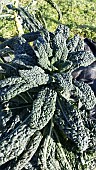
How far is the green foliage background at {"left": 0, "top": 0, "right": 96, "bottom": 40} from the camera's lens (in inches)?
114

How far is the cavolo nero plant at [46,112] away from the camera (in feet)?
4.37

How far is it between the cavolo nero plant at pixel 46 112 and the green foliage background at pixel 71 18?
142 cm

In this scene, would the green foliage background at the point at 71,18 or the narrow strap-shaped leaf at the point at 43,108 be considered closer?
the narrow strap-shaped leaf at the point at 43,108

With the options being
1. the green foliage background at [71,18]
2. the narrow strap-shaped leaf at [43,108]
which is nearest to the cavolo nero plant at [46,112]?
the narrow strap-shaped leaf at [43,108]

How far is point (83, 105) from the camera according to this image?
1.40 m

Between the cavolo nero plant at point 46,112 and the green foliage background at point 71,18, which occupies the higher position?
the green foliage background at point 71,18

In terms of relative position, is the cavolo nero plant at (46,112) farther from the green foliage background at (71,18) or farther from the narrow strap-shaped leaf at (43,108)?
the green foliage background at (71,18)

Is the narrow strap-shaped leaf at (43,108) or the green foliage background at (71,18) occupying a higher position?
the green foliage background at (71,18)

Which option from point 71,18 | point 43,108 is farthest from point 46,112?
point 71,18

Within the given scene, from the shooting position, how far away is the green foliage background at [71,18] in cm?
291

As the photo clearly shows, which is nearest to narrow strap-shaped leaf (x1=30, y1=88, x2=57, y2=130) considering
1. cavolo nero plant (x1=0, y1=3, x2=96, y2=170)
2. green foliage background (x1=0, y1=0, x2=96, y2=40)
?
cavolo nero plant (x1=0, y1=3, x2=96, y2=170)

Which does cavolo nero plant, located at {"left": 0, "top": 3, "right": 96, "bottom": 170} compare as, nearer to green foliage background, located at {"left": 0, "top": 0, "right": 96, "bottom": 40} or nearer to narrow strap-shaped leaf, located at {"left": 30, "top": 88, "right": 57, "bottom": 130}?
narrow strap-shaped leaf, located at {"left": 30, "top": 88, "right": 57, "bottom": 130}

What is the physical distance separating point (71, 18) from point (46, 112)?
1932 millimetres

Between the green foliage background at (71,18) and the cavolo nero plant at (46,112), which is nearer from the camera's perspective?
the cavolo nero plant at (46,112)
